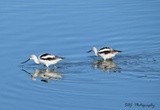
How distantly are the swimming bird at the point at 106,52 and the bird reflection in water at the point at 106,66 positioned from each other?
0.63ft

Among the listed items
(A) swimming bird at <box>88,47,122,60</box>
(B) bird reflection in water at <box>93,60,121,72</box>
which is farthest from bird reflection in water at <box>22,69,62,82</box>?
(A) swimming bird at <box>88,47,122,60</box>

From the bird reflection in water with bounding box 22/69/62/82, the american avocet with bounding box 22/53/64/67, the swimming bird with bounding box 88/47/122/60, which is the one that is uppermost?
the swimming bird with bounding box 88/47/122/60

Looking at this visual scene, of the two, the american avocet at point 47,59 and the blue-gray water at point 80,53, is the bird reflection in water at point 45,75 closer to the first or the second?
the blue-gray water at point 80,53

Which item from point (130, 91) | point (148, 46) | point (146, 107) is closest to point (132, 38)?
point (148, 46)

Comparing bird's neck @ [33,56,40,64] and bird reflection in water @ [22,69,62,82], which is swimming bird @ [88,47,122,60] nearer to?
bird reflection in water @ [22,69,62,82]

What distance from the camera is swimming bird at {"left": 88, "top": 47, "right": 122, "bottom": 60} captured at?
21500 millimetres

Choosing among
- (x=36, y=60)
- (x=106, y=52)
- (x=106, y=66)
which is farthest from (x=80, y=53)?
(x=36, y=60)

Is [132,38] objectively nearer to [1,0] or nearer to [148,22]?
[148,22]

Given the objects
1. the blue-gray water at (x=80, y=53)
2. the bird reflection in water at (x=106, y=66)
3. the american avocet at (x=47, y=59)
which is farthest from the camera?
the american avocet at (x=47, y=59)

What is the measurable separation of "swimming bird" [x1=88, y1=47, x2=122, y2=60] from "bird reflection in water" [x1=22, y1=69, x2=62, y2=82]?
1.83 metres

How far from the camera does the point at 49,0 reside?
2941 centimetres

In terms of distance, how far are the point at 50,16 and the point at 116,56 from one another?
5.64m

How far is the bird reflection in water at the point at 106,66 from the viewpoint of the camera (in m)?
20.8

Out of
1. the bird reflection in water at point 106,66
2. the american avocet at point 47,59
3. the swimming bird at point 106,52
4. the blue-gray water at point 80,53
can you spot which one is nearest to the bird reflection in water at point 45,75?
the blue-gray water at point 80,53
